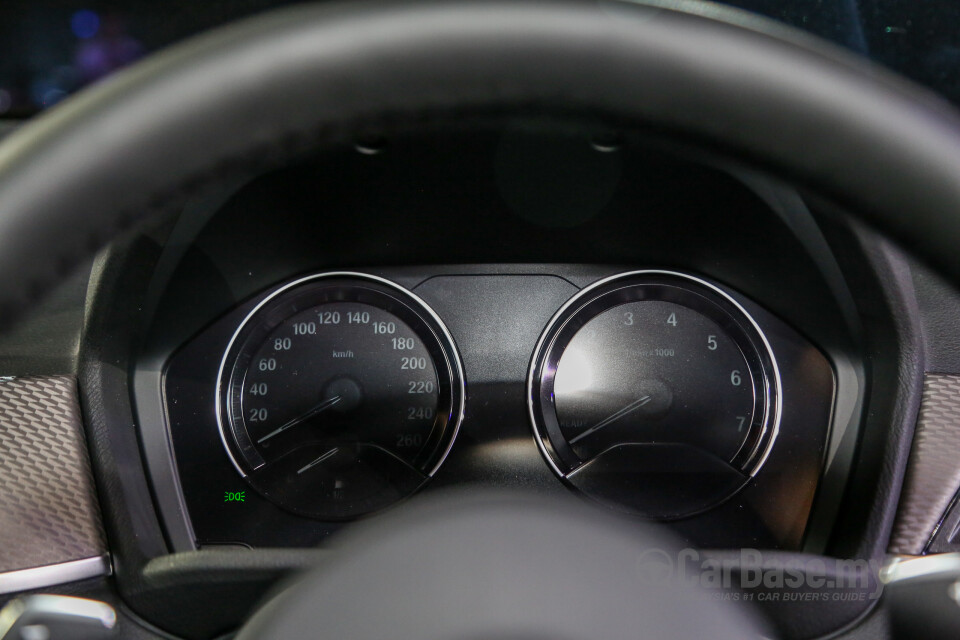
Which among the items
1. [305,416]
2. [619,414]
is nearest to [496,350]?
[619,414]

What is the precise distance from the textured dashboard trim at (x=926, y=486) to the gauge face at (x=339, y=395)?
82 centimetres

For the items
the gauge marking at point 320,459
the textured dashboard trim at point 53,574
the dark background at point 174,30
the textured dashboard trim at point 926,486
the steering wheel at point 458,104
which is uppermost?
the dark background at point 174,30

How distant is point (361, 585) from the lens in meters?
0.60

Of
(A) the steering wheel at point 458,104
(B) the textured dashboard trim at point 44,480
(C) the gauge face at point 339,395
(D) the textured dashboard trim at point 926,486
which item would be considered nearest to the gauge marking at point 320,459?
(C) the gauge face at point 339,395

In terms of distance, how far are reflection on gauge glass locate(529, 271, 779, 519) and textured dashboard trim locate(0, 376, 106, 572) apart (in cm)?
83

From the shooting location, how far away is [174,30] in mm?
1742

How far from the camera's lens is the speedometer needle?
178 centimetres

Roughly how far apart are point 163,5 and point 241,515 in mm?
925

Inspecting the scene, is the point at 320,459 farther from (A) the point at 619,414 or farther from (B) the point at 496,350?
(A) the point at 619,414

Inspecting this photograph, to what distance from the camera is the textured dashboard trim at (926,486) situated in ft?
4.00

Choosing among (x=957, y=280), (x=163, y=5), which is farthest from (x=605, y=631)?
(x=163, y=5)

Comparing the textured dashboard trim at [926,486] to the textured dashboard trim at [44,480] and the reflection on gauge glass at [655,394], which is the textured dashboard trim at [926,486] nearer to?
the reflection on gauge glass at [655,394]

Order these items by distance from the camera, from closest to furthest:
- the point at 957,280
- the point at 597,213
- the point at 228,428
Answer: the point at 957,280 → the point at 597,213 → the point at 228,428

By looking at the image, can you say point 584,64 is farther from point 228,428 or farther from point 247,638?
point 228,428
